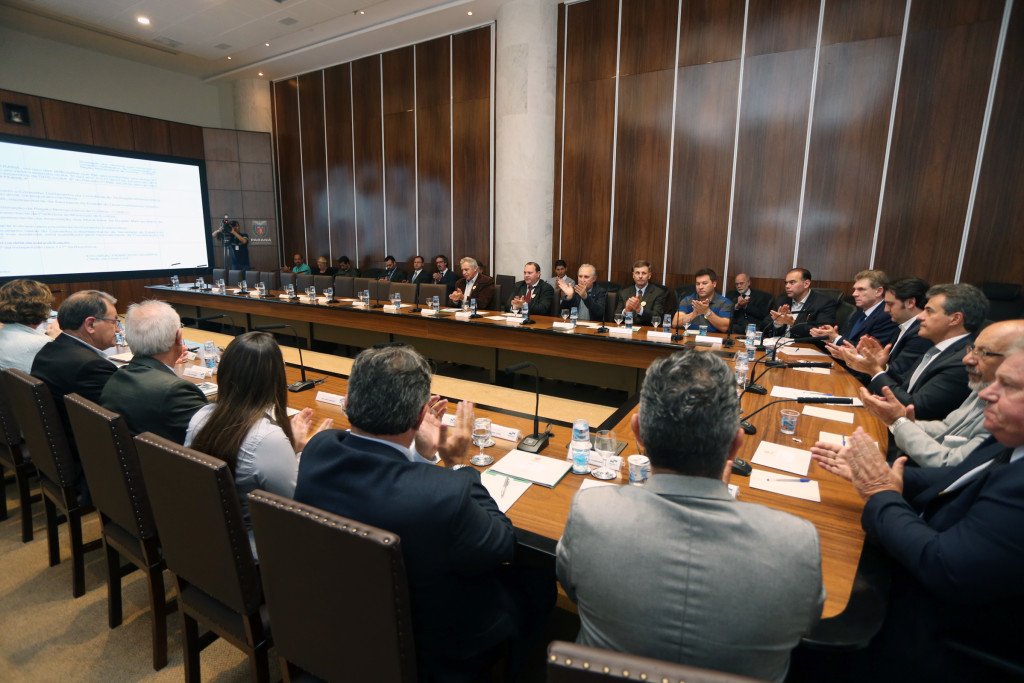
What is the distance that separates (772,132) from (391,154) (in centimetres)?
609

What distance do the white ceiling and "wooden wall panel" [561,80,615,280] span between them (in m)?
1.29

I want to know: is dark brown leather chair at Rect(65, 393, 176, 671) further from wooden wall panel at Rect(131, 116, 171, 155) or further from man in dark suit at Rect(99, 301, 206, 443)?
wooden wall panel at Rect(131, 116, 171, 155)

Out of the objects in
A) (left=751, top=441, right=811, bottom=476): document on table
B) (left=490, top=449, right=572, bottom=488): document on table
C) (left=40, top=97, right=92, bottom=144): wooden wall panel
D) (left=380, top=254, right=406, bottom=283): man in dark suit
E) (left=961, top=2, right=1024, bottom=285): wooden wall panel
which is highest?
(left=40, top=97, right=92, bottom=144): wooden wall panel

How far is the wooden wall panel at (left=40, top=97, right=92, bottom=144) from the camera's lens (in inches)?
Result: 303

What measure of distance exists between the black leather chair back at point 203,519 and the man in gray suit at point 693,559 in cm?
90

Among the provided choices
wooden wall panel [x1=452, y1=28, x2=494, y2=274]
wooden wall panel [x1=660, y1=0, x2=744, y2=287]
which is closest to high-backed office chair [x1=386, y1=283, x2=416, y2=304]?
wooden wall panel [x1=452, y1=28, x2=494, y2=274]

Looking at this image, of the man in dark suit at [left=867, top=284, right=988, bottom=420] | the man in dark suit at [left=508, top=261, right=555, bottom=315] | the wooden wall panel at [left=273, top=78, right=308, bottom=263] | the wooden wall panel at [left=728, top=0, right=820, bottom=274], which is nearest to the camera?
the man in dark suit at [left=867, top=284, right=988, bottom=420]

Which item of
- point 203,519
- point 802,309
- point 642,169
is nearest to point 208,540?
point 203,519

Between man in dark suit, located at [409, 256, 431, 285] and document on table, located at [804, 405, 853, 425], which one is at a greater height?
man in dark suit, located at [409, 256, 431, 285]

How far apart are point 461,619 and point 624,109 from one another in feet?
22.4

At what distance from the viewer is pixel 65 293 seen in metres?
7.78

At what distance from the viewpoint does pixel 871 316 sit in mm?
3807

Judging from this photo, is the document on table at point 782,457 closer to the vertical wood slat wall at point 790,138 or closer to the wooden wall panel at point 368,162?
the vertical wood slat wall at point 790,138

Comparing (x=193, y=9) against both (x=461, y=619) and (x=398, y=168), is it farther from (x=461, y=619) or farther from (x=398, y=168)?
(x=461, y=619)
